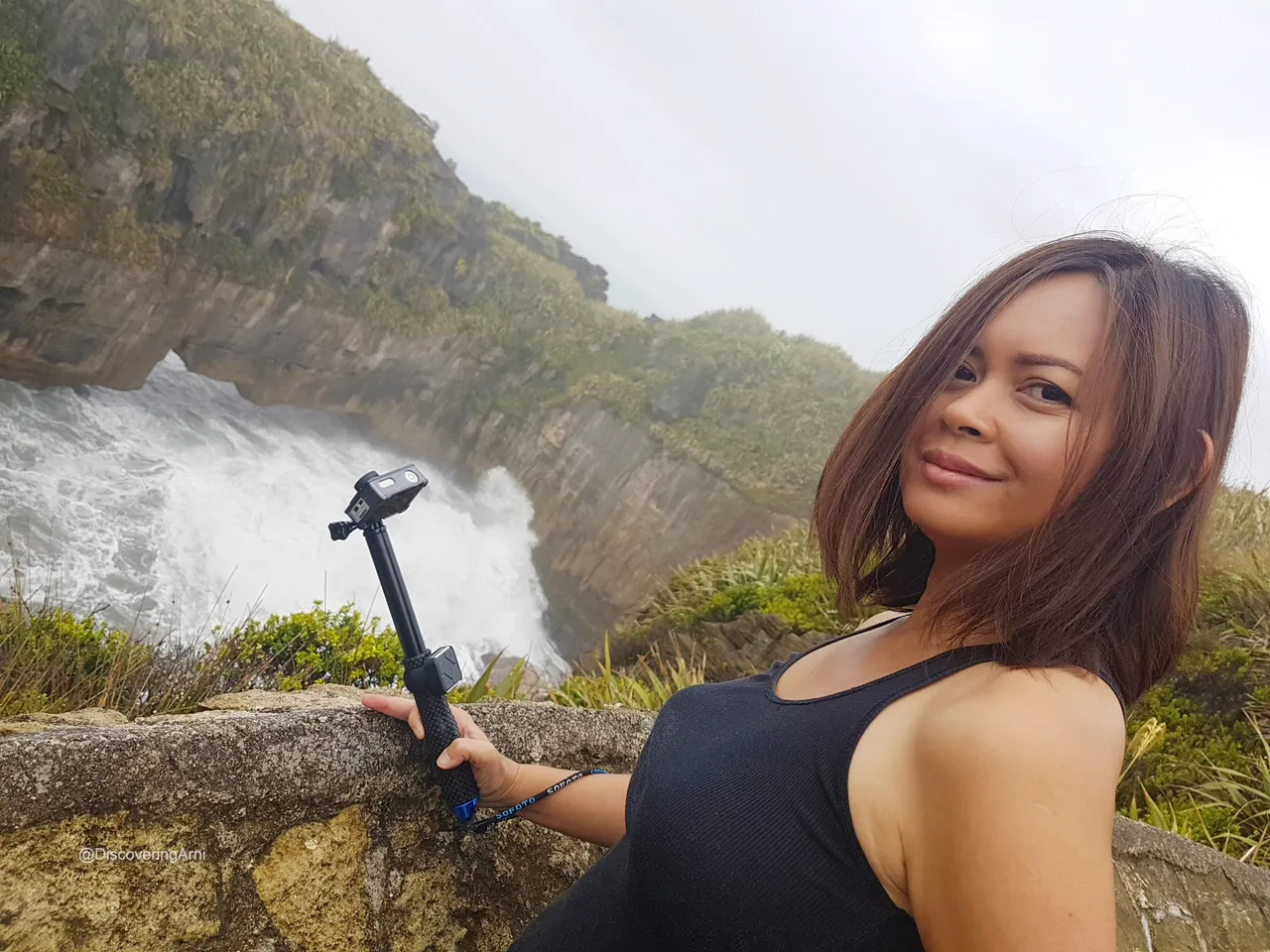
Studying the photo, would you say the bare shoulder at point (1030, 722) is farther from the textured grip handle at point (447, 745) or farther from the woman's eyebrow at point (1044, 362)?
the textured grip handle at point (447, 745)

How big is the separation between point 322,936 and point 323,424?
25.3 metres

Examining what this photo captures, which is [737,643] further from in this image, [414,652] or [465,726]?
[414,652]

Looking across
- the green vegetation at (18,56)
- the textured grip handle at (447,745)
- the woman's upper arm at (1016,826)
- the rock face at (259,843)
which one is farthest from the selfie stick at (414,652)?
the green vegetation at (18,56)

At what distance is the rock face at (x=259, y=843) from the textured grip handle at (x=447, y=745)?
9 centimetres

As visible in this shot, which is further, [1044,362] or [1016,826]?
[1044,362]

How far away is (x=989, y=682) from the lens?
85cm

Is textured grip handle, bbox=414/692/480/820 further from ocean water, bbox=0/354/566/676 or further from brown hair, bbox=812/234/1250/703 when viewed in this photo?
ocean water, bbox=0/354/566/676

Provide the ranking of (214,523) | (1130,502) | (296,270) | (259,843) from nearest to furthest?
(1130,502) → (259,843) → (214,523) → (296,270)

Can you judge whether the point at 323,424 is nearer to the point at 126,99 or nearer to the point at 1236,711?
the point at 126,99

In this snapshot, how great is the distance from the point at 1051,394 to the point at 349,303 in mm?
24216

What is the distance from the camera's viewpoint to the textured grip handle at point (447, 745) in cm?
142

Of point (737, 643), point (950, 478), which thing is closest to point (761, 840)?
point (950, 478)

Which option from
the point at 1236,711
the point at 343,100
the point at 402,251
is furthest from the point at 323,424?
the point at 1236,711

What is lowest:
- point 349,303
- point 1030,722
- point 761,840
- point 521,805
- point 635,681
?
point 349,303
